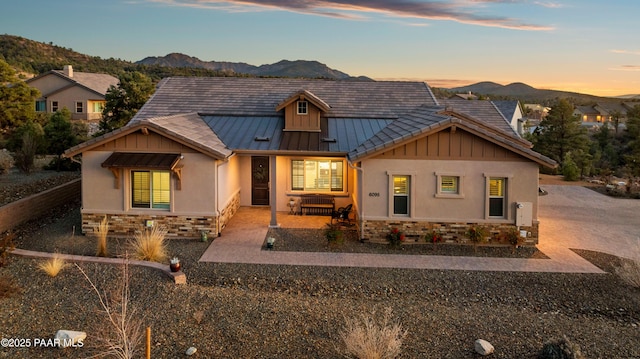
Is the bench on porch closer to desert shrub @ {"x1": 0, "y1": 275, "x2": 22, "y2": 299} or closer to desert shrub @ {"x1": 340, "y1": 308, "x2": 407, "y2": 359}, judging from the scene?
desert shrub @ {"x1": 0, "y1": 275, "x2": 22, "y2": 299}

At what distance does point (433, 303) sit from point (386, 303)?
99 centimetres

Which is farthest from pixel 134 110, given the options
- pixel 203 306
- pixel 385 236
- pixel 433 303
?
pixel 433 303

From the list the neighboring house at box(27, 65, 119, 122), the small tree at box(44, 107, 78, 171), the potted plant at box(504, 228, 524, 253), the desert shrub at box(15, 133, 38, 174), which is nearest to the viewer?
the potted plant at box(504, 228, 524, 253)

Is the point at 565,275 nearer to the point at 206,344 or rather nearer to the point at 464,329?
the point at 464,329

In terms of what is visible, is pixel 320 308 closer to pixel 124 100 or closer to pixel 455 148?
pixel 455 148

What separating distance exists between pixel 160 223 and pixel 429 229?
28.0 feet

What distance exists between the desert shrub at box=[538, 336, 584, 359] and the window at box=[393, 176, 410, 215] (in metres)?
6.98

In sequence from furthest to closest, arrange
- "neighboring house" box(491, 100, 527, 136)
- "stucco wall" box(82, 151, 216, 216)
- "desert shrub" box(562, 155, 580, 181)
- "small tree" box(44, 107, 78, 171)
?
"neighboring house" box(491, 100, 527, 136), "small tree" box(44, 107, 78, 171), "desert shrub" box(562, 155, 580, 181), "stucco wall" box(82, 151, 216, 216)

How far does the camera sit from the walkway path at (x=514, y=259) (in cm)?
1095

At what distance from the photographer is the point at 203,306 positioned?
25.3ft

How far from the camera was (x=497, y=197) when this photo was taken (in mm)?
12742

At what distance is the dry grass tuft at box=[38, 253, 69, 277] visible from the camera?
9.02m

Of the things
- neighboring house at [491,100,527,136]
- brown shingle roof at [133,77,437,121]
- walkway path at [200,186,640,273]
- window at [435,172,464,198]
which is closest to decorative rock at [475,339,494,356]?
walkway path at [200,186,640,273]

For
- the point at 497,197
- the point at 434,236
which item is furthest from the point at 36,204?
the point at 497,197
